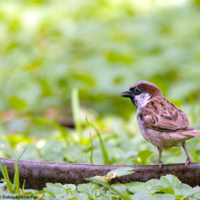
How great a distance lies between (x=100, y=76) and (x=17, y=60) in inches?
69.2

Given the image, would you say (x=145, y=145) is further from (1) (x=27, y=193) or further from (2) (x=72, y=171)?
(1) (x=27, y=193)

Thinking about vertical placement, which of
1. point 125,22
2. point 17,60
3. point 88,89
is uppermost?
point 125,22

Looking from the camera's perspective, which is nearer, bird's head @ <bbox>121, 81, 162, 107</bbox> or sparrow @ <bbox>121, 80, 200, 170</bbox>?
sparrow @ <bbox>121, 80, 200, 170</bbox>

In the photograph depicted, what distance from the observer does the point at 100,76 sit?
7.07 m

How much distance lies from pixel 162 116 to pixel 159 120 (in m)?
0.06

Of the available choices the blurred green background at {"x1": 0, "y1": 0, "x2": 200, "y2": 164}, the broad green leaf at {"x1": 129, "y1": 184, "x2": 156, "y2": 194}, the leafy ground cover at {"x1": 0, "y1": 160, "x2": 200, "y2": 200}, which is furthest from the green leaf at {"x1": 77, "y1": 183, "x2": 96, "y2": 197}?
the blurred green background at {"x1": 0, "y1": 0, "x2": 200, "y2": 164}

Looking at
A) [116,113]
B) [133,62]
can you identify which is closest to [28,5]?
[133,62]

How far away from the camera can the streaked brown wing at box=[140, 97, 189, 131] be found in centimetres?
305

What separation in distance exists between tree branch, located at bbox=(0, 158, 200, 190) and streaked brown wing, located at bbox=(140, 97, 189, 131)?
420 mm

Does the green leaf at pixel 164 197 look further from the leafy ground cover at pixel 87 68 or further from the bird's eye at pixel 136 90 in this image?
the bird's eye at pixel 136 90

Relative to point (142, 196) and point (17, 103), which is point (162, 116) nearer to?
point (142, 196)

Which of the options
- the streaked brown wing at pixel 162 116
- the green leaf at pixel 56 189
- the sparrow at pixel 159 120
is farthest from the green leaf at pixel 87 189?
the streaked brown wing at pixel 162 116

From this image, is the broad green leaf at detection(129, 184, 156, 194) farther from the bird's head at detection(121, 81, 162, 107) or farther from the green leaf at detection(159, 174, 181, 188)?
the bird's head at detection(121, 81, 162, 107)

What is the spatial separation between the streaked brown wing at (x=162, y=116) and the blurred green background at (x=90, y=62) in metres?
0.71
